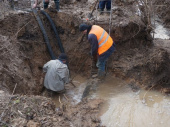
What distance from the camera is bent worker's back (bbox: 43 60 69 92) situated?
16.6 feet

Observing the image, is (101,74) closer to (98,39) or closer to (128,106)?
(98,39)

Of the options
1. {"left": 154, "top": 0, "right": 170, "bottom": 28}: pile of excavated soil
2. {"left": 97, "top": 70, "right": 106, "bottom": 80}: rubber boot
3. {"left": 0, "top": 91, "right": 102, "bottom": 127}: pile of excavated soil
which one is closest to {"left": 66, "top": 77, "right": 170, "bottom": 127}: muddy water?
{"left": 97, "top": 70, "right": 106, "bottom": 80}: rubber boot

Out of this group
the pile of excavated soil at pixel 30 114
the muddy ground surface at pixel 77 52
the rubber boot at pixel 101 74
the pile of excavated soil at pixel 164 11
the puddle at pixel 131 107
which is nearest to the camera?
the pile of excavated soil at pixel 30 114

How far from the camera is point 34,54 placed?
6.04m

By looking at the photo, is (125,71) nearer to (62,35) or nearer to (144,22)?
(144,22)

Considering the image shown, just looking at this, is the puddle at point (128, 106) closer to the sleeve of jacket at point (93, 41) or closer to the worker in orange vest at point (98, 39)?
the worker in orange vest at point (98, 39)

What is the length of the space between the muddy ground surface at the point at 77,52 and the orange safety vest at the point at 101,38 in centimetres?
111

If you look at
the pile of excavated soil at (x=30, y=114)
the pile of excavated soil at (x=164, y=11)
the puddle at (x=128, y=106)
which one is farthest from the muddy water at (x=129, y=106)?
the pile of excavated soil at (x=164, y=11)

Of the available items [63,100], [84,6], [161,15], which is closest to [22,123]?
[63,100]

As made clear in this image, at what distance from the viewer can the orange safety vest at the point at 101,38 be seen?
4.80m

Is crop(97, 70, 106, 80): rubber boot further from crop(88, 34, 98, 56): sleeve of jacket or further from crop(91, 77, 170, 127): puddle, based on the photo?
crop(88, 34, 98, 56): sleeve of jacket

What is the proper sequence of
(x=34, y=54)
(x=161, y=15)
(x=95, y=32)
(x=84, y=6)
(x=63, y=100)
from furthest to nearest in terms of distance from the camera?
(x=161, y=15) < (x=84, y=6) < (x=34, y=54) < (x=63, y=100) < (x=95, y=32)

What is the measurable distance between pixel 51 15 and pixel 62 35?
31.0 inches

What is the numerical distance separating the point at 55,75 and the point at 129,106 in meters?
2.09
